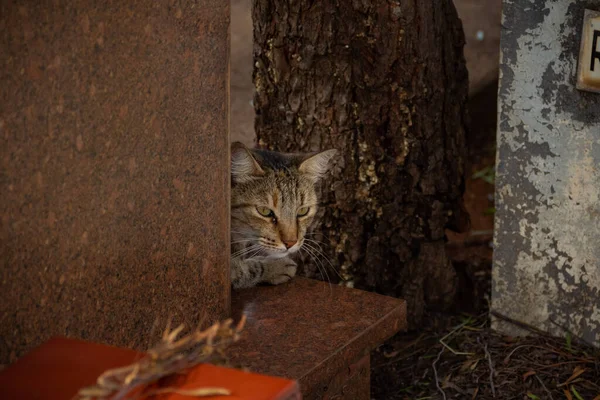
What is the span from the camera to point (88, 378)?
132 cm

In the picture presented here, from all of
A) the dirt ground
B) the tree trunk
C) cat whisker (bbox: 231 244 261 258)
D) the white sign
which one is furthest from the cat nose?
the white sign

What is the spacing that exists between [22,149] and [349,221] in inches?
88.0

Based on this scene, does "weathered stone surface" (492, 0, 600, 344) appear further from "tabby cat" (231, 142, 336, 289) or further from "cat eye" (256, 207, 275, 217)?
"cat eye" (256, 207, 275, 217)

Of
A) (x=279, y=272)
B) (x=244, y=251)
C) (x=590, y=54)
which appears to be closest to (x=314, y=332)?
(x=279, y=272)

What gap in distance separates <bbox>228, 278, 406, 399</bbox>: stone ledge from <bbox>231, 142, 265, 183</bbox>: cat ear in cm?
47

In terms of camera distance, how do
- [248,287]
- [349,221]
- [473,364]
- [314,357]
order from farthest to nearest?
[349,221] < [473,364] < [248,287] < [314,357]

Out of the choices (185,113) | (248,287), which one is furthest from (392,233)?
(185,113)

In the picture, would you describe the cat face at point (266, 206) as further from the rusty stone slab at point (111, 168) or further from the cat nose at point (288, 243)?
the rusty stone slab at point (111, 168)

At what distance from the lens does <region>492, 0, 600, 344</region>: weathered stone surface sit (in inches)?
116

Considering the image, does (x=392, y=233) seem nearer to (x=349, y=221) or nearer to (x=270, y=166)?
(x=349, y=221)

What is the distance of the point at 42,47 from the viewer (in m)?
1.48

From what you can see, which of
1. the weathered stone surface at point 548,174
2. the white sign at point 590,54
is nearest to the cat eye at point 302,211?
the weathered stone surface at point 548,174

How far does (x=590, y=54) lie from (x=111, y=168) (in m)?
1.94

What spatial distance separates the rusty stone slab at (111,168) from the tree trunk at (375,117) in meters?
1.39
